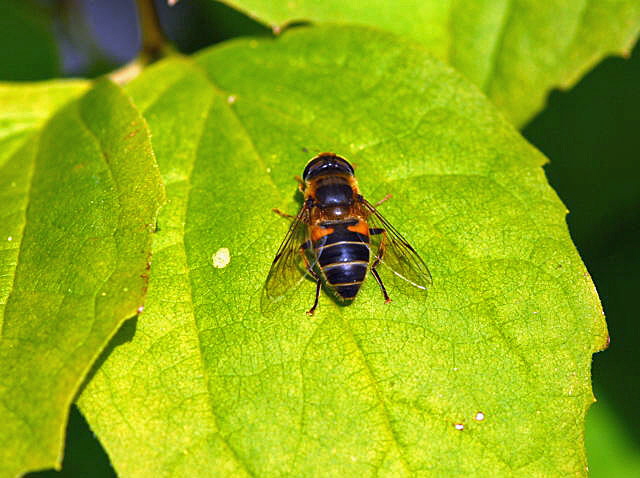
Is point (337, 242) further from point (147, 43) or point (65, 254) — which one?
point (147, 43)

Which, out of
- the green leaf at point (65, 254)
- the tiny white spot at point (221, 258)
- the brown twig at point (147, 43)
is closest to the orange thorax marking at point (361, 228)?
the tiny white spot at point (221, 258)

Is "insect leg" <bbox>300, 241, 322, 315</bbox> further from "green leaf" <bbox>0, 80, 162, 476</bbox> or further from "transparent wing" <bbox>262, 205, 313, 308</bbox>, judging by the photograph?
"green leaf" <bbox>0, 80, 162, 476</bbox>

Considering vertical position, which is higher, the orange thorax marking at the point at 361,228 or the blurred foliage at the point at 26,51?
the orange thorax marking at the point at 361,228

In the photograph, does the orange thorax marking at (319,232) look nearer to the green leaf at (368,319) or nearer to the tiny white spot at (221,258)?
the green leaf at (368,319)

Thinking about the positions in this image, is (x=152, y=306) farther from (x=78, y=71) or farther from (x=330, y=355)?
(x=78, y=71)

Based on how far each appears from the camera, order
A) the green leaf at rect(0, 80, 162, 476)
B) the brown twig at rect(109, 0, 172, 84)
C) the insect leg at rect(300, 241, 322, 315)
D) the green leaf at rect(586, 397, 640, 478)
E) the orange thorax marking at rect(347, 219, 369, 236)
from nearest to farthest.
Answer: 1. the green leaf at rect(0, 80, 162, 476)
2. the insect leg at rect(300, 241, 322, 315)
3. the orange thorax marking at rect(347, 219, 369, 236)
4. the brown twig at rect(109, 0, 172, 84)
5. the green leaf at rect(586, 397, 640, 478)

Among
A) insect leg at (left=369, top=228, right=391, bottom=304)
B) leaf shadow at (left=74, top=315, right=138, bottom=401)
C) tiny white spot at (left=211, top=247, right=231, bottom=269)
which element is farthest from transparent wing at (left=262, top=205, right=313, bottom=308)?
leaf shadow at (left=74, top=315, right=138, bottom=401)

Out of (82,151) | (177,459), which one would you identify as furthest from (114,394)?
(82,151)
